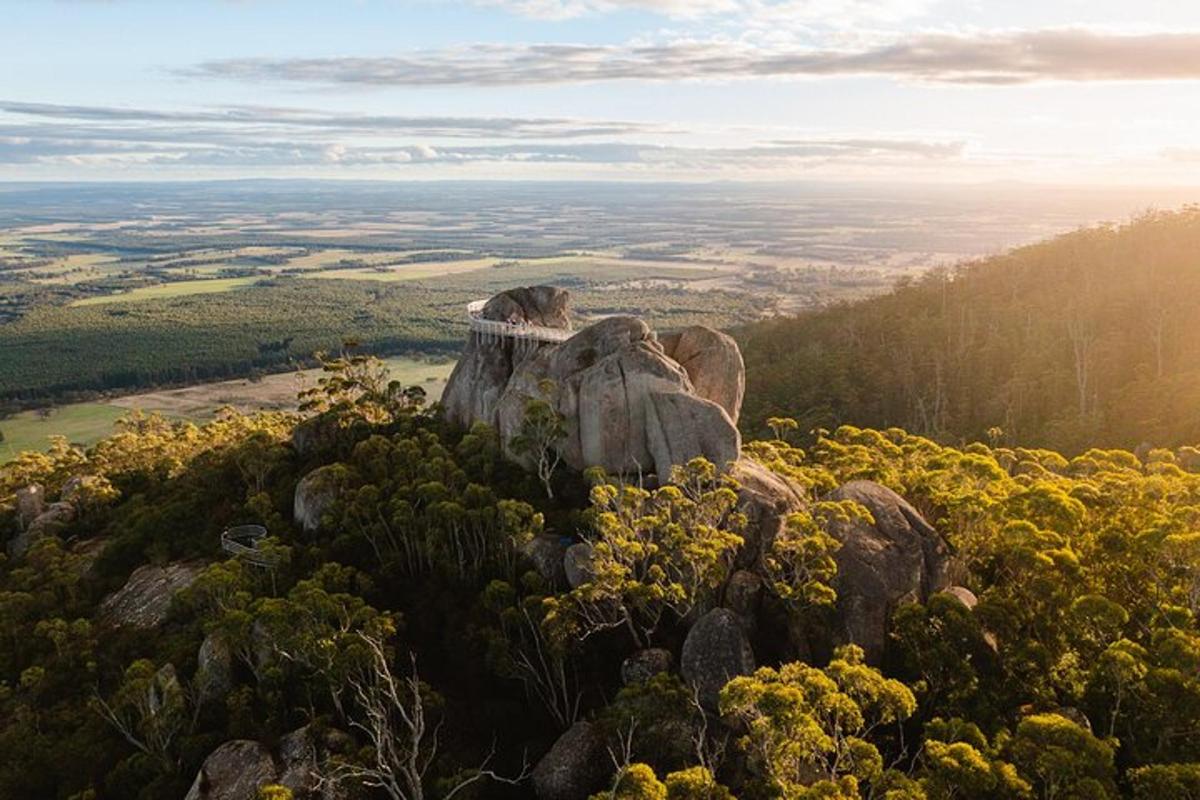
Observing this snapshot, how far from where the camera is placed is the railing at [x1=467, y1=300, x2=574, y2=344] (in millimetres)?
53156

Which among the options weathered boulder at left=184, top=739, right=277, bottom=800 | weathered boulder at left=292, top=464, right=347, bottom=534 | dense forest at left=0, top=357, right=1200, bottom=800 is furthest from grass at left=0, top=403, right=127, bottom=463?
weathered boulder at left=184, top=739, right=277, bottom=800

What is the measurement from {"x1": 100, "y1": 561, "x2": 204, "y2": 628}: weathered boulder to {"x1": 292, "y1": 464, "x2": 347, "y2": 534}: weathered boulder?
20.0ft

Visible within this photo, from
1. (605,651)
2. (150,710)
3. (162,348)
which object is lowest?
(162,348)

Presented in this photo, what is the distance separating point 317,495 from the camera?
4534 centimetres

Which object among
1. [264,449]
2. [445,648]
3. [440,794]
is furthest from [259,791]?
[264,449]

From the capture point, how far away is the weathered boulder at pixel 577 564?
34.6 m

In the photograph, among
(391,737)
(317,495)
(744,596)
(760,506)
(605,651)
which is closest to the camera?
(391,737)

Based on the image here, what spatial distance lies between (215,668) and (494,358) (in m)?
26.2

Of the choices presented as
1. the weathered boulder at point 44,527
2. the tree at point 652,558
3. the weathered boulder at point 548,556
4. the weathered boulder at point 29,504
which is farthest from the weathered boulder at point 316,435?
the tree at point 652,558

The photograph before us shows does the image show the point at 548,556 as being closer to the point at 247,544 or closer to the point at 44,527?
the point at 247,544

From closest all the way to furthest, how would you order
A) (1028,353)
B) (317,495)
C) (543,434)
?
(543,434) < (317,495) < (1028,353)

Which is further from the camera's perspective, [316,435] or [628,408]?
[316,435]

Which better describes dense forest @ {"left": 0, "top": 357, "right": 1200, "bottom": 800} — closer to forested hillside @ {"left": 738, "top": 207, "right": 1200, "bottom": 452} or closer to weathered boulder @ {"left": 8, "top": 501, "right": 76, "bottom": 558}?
weathered boulder @ {"left": 8, "top": 501, "right": 76, "bottom": 558}

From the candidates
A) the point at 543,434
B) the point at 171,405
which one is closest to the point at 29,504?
the point at 543,434
